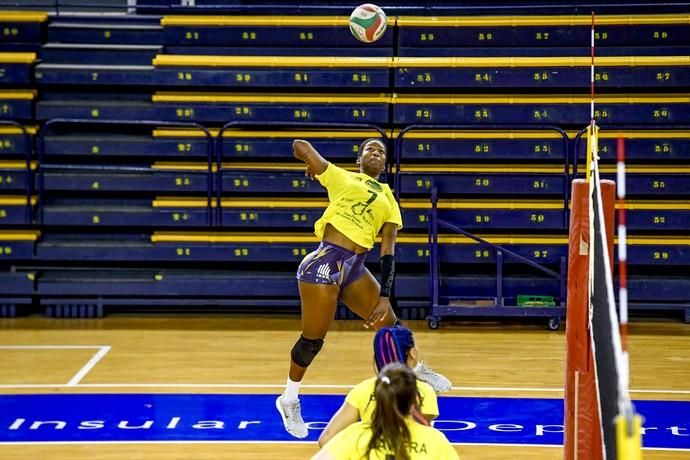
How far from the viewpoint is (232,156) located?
13.2 metres

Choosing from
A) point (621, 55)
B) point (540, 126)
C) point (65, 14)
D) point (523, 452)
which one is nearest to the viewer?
point (523, 452)

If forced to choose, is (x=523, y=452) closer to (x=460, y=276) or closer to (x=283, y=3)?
(x=460, y=276)

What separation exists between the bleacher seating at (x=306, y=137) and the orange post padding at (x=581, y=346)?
7074 millimetres

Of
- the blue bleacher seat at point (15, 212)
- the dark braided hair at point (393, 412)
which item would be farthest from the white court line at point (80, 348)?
the dark braided hair at point (393, 412)

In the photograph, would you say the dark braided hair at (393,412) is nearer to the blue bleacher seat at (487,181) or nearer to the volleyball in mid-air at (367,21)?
the volleyball in mid-air at (367,21)

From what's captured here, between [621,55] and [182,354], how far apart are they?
641 cm

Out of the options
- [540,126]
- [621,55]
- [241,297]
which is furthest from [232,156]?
[621,55]

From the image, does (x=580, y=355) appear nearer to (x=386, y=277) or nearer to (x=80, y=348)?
(x=386, y=277)

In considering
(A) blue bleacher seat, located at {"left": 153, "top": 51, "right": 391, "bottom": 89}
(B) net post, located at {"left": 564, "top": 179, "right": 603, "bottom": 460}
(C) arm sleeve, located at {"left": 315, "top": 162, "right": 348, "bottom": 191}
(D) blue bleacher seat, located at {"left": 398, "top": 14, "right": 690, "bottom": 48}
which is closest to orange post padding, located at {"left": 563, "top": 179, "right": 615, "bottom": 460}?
(B) net post, located at {"left": 564, "top": 179, "right": 603, "bottom": 460}

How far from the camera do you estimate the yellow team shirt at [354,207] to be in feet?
26.4

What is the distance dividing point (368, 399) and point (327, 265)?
12.0ft

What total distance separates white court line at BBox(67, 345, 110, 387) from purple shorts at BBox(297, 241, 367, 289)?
2.83m

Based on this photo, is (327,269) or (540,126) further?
(540,126)

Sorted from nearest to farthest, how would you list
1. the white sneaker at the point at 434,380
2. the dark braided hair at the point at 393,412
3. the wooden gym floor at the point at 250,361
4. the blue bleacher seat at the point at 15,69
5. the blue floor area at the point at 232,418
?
1. the dark braided hair at the point at 393,412
2. the wooden gym floor at the point at 250,361
3. the blue floor area at the point at 232,418
4. the white sneaker at the point at 434,380
5. the blue bleacher seat at the point at 15,69
